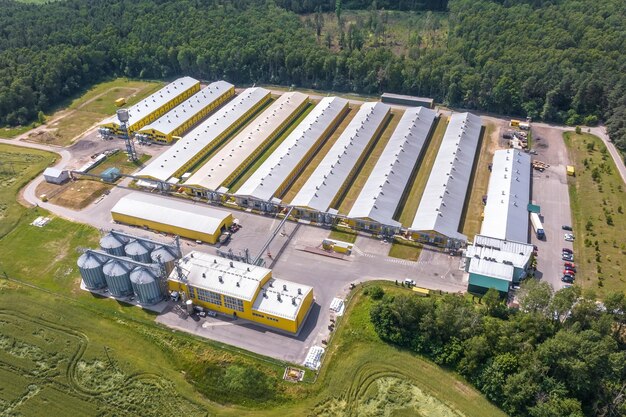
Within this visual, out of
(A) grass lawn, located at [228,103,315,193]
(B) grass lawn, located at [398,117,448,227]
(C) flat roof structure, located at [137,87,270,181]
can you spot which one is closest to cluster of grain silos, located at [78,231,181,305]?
(C) flat roof structure, located at [137,87,270,181]

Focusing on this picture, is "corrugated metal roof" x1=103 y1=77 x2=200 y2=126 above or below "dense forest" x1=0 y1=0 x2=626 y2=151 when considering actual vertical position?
below

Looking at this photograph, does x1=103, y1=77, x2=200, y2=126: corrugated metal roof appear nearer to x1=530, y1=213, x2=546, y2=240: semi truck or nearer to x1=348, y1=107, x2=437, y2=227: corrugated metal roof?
x1=348, y1=107, x2=437, y2=227: corrugated metal roof

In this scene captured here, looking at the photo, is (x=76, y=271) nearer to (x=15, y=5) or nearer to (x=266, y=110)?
(x=266, y=110)

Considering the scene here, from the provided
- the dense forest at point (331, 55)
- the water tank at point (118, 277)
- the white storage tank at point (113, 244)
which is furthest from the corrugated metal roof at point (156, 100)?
the water tank at point (118, 277)

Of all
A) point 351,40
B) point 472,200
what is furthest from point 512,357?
point 351,40

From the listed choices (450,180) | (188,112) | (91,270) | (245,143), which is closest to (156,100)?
(188,112)

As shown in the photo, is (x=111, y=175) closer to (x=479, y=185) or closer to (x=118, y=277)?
(x=118, y=277)
